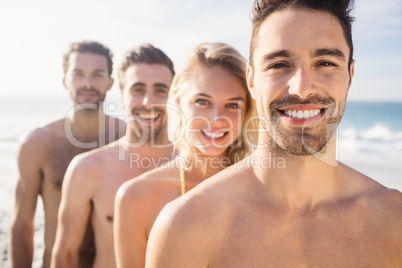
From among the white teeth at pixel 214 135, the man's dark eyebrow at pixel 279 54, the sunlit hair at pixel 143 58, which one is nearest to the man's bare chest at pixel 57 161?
the sunlit hair at pixel 143 58

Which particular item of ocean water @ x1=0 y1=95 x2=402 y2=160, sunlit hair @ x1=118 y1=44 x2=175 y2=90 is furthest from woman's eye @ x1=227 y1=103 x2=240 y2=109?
ocean water @ x1=0 y1=95 x2=402 y2=160

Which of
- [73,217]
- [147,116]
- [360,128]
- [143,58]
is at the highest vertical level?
[143,58]

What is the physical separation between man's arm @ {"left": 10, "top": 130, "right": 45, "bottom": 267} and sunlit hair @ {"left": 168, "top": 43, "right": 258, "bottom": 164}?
2.37 meters

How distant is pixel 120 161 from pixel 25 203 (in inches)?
70.9

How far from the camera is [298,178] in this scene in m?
2.45

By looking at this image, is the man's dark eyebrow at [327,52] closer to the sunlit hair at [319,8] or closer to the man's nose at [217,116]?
the sunlit hair at [319,8]

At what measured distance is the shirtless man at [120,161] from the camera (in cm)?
396

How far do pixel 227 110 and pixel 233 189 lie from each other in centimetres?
107

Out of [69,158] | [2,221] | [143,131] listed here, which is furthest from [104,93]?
[2,221]

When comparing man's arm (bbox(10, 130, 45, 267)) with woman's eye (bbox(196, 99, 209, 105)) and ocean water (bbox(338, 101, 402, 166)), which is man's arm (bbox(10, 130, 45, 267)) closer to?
woman's eye (bbox(196, 99, 209, 105))

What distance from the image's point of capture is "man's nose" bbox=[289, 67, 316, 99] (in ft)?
7.20

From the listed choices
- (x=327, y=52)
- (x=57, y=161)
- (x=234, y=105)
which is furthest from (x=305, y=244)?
(x=57, y=161)

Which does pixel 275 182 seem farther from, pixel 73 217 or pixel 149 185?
pixel 73 217

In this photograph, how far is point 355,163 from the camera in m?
17.8
